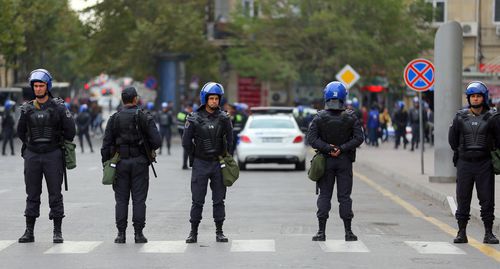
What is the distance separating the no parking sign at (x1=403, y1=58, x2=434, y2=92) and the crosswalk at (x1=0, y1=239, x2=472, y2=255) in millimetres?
14863

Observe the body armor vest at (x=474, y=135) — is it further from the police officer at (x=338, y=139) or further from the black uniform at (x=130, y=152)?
the black uniform at (x=130, y=152)

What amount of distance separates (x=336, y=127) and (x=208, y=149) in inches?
54.3

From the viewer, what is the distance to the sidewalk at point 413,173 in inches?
846

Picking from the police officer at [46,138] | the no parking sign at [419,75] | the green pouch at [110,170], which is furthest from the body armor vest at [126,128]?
the no parking sign at [419,75]

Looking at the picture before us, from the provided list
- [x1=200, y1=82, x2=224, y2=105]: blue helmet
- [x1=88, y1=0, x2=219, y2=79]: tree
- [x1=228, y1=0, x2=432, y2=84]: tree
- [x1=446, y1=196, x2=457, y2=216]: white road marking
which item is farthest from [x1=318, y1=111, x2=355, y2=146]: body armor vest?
[x1=88, y1=0, x2=219, y2=79]: tree

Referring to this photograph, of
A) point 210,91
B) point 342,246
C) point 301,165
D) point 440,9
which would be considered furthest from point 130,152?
point 440,9

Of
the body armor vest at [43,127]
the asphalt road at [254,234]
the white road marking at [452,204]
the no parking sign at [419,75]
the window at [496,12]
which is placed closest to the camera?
the asphalt road at [254,234]

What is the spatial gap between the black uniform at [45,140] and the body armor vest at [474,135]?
4082 mm

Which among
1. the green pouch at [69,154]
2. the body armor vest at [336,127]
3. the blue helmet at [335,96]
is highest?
the blue helmet at [335,96]

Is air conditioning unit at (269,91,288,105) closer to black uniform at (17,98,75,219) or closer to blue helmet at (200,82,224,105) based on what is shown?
blue helmet at (200,82,224,105)

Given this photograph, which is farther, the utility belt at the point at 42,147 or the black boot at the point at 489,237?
the black boot at the point at 489,237

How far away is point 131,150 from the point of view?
1463 centimetres

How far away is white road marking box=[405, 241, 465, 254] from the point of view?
13846 millimetres

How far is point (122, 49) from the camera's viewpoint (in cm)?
7062
